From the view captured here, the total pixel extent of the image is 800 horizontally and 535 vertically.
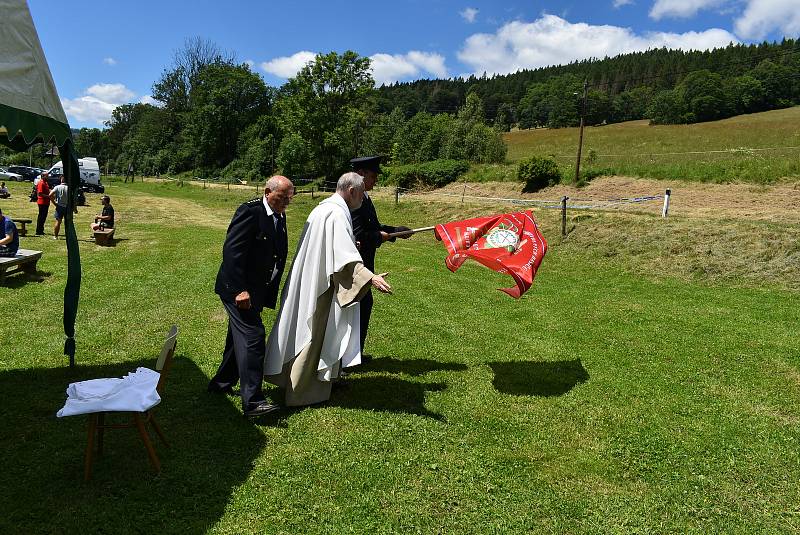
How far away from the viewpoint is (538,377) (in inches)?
252

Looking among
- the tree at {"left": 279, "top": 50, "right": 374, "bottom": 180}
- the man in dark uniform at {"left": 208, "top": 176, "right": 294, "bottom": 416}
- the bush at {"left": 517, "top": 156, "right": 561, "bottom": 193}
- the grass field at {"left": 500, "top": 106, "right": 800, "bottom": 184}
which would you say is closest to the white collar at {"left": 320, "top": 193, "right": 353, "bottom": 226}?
the man in dark uniform at {"left": 208, "top": 176, "right": 294, "bottom": 416}

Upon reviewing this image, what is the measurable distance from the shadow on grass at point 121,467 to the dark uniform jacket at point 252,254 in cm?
120

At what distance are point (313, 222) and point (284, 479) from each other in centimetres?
225

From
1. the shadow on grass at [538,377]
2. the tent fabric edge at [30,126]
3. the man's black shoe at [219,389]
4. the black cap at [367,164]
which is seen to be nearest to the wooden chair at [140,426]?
the man's black shoe at [219,389]

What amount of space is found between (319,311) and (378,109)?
79.0m

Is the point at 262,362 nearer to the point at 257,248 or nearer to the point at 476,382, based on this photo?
the point at 257,248

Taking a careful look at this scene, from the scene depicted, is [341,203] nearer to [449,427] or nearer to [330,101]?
[449,427]

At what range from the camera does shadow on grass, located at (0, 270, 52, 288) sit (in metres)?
9.76

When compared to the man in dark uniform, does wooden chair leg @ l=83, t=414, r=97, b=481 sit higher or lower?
lower

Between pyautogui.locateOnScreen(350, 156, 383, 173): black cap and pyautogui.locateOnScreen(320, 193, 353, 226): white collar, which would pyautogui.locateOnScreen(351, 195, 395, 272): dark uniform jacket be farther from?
pyautogui.locateOnScreen(320, 193, 353, 226): white collar

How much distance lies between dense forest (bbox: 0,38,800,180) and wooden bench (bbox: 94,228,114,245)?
82.6 ft

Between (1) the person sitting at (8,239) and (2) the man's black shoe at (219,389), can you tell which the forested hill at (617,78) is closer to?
(1) the person sitting at (8,239)

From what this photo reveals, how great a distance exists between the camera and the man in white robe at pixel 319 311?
4910 millimetres

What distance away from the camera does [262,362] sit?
485 centimetres
